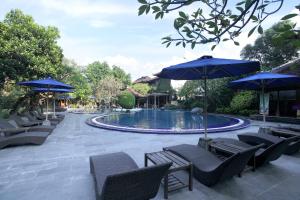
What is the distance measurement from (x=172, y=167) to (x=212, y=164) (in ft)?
3.24

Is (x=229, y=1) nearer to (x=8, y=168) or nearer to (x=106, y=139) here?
(x=8, y=168)

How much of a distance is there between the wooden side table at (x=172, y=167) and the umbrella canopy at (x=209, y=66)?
2.03m

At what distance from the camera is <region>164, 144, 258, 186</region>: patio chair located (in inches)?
128

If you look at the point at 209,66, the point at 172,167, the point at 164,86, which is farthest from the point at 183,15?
the point at 164,86

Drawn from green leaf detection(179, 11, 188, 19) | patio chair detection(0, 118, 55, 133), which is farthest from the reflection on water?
green leaf detection(179, 11, 188, 19)

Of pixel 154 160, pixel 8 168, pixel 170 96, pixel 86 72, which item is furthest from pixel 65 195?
pixel 86 72

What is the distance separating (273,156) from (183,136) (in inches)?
167

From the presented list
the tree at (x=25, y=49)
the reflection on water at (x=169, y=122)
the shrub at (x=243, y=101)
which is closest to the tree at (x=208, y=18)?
the reflection on water at (x=169, y=122)

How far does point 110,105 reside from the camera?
29.1 meters

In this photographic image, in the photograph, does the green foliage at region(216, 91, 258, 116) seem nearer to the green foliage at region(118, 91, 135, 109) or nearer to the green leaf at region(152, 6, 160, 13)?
the green foliage at region(118, 91, 135, 109)

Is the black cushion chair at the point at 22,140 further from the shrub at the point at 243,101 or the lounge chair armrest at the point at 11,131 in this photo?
the shrub at the point at 243,101

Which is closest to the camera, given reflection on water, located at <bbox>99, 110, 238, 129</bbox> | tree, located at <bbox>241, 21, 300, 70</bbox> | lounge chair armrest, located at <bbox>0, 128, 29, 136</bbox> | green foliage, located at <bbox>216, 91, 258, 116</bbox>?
lounge chair armrest, located at <bbox>0, 128, 29, 136</bbox>

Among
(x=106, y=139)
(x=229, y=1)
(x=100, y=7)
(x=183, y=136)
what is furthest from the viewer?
(x=183, y=136)

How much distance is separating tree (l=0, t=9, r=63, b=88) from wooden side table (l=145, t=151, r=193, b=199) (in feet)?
41.7
